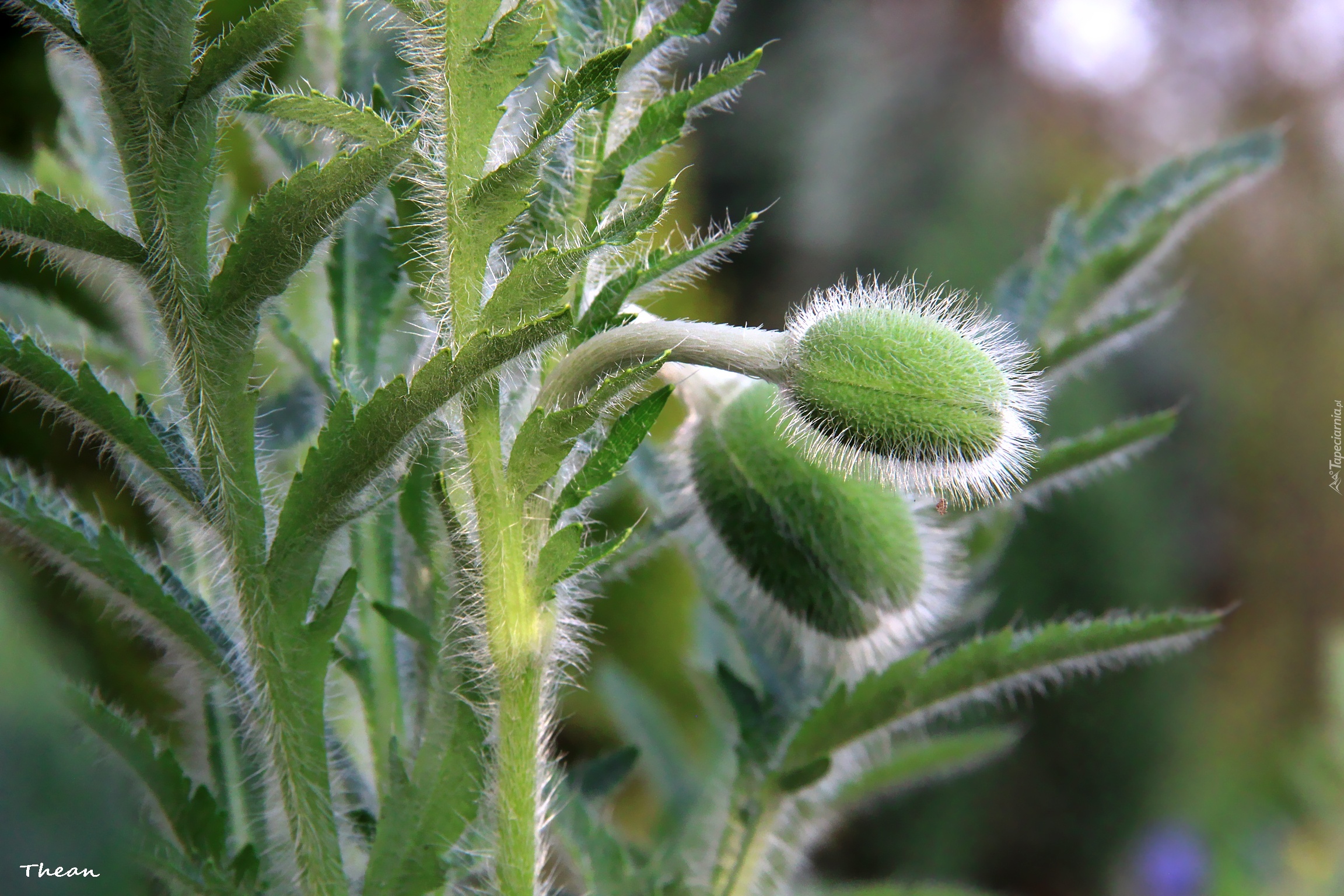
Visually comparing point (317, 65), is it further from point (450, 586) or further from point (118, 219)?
point (450, 586)

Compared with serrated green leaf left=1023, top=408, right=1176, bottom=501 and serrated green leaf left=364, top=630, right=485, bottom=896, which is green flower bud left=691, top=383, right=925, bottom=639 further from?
serrated green leaf left=364, top=630, right=485, bottom=896

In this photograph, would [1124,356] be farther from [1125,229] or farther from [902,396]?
[902,396]

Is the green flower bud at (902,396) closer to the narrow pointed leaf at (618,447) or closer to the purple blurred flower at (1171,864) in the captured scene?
the narrow pointed leaf at (618,447)

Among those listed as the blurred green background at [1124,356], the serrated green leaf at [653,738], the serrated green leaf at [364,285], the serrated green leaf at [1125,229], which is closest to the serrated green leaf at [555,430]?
the serrated green leaf at [364,285]

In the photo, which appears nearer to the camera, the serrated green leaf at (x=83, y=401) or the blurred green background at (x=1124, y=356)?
the serrated green leaf at (x=83, y=401)

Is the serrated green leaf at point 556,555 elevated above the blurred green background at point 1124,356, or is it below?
below

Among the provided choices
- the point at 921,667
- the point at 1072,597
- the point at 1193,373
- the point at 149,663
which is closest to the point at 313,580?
the point at 921,667
